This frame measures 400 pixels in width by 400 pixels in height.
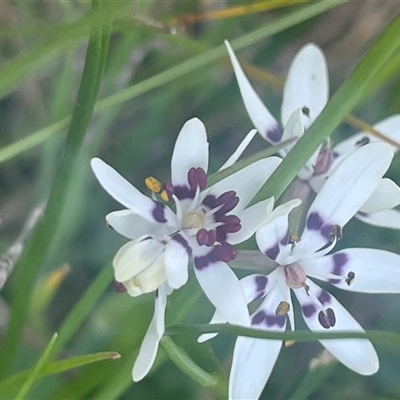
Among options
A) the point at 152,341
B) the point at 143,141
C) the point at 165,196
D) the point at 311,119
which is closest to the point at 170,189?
the point at 165,196

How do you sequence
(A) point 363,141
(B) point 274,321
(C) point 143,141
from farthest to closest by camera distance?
(C) point 143,141 → (A) point 363,141 → (B) point 274,321

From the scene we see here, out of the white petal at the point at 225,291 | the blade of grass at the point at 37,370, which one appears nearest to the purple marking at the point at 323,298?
the white petal at the point at 225,291

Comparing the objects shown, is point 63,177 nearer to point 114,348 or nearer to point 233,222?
point 233,222

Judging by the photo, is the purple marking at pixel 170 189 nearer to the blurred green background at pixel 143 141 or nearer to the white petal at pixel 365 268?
→ the white petal at pixel 365 268

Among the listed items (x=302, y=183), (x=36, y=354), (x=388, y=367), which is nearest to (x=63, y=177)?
(x=302, y=183)

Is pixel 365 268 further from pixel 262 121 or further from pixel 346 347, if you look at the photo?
pixel 262 121

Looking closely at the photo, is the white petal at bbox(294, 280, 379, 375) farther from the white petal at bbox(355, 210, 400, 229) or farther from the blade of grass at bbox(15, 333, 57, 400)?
the blade of grass at bbox(15, 333, 57, 400)
